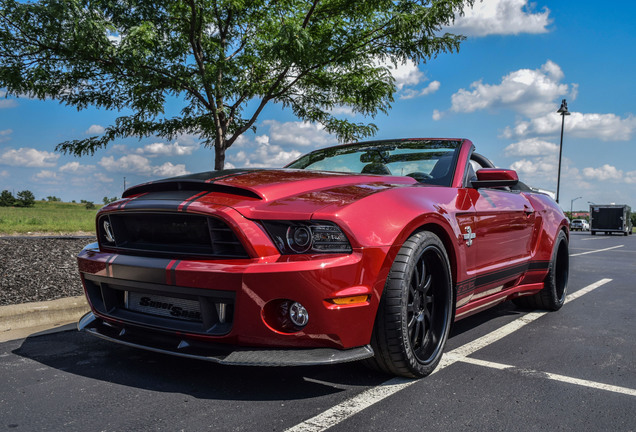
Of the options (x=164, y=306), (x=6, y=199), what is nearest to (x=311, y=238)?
(x=164, y=306)

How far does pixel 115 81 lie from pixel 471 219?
6649mm

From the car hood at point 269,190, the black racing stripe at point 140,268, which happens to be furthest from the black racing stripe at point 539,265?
the black racing stripe at point 140,268

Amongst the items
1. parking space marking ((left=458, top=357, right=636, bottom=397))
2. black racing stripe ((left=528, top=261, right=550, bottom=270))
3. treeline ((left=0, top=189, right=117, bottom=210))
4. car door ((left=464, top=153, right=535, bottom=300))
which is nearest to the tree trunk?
car door ((left=464, top=153, right=535, bottom=300))

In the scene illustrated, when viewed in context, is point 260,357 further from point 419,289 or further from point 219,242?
point 419,289

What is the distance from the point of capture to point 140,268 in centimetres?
274

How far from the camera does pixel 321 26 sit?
25.6ft

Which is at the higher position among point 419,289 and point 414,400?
point 419,289

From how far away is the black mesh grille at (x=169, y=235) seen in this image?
2621mm

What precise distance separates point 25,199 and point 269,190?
78.5m

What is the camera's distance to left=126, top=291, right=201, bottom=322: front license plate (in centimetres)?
271

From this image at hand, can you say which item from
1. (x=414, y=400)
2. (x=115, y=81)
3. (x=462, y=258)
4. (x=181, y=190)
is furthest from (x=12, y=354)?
(x=115, y=81)

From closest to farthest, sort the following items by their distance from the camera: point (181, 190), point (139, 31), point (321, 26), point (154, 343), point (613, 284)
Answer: point (154, 343) → point (181, 190) → point (139, 31) → point (613, 284) → point (321, 26)

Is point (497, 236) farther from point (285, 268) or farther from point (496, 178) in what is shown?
point (285, 268)

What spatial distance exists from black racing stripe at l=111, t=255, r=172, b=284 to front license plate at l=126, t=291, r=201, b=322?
0.14 metres
